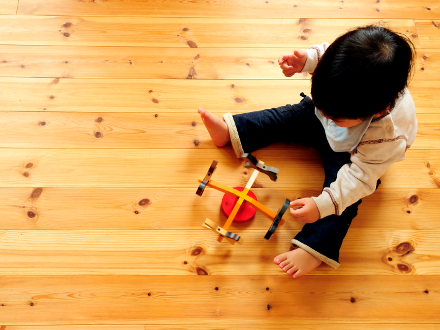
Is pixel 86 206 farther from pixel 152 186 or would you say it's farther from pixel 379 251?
pixel 379 251

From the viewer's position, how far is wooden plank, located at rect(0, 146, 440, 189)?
954 mm

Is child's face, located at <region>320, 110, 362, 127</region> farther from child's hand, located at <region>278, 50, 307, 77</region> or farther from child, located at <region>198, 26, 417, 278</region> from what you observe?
child's hand, located at <region>278, 50, 307, 77</region>

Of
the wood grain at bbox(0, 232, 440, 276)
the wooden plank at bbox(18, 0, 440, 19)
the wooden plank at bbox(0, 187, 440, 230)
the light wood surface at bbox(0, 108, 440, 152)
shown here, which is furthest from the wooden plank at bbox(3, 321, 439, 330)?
the wooden plank at bbox(18, 0, 440, 19)

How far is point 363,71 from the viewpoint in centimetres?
60

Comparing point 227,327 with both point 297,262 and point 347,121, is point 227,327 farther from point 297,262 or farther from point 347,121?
point 347,121

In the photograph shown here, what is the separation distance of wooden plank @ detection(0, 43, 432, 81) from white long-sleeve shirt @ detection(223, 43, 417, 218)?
272 mm

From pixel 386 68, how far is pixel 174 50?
664 mm

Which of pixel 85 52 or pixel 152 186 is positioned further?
pixel 85 52

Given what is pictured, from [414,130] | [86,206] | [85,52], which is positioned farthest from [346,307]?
[85,52]

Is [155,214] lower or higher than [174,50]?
lower

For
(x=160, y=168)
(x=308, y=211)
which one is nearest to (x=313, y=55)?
(x=308, y=211)

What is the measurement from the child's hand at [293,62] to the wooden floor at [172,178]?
6.7 inches

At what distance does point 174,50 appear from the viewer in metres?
1.12

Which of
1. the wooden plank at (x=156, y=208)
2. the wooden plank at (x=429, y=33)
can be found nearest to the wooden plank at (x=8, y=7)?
the wooden plank at (x=156, y=208)
